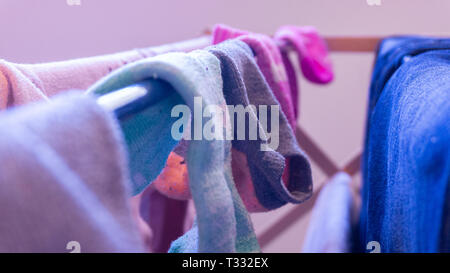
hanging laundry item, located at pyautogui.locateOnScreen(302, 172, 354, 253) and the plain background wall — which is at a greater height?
the plain background wall

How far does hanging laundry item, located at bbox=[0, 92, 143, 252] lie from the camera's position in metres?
0.13

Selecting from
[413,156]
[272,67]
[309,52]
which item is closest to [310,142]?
[309,52]

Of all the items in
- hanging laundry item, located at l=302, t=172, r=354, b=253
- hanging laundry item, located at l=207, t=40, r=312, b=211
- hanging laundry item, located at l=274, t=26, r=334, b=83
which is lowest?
hanging laundry item, located at l=302, t=172, r=354, b=253

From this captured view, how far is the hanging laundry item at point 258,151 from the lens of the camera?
1.04 ft

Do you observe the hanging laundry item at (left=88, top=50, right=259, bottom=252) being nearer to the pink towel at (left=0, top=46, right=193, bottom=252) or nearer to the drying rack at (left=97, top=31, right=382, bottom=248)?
the pink towel at (left=0, top=46, right=193, bottom=252)

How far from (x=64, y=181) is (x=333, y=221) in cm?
57

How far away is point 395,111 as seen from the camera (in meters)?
0.32

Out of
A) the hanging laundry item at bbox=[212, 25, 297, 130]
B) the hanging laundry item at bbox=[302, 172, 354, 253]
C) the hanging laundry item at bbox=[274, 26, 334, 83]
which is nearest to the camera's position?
the hanging laundry item at bbox=[212, 25, 297, 130]

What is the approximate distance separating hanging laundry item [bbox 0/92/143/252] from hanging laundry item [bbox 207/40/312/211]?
0.16 m

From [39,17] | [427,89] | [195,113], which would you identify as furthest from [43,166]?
[39,17]

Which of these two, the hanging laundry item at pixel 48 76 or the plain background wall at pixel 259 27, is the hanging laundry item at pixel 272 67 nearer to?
the hanging laundry item at pixel 48 76

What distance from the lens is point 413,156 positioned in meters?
0.20

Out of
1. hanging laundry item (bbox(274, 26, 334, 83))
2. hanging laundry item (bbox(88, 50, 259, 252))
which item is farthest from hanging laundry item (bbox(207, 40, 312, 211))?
hanging laundry item (bbox(274, 26, 334, 83))

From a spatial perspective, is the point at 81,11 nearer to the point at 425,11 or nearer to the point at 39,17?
the point at 39,17
